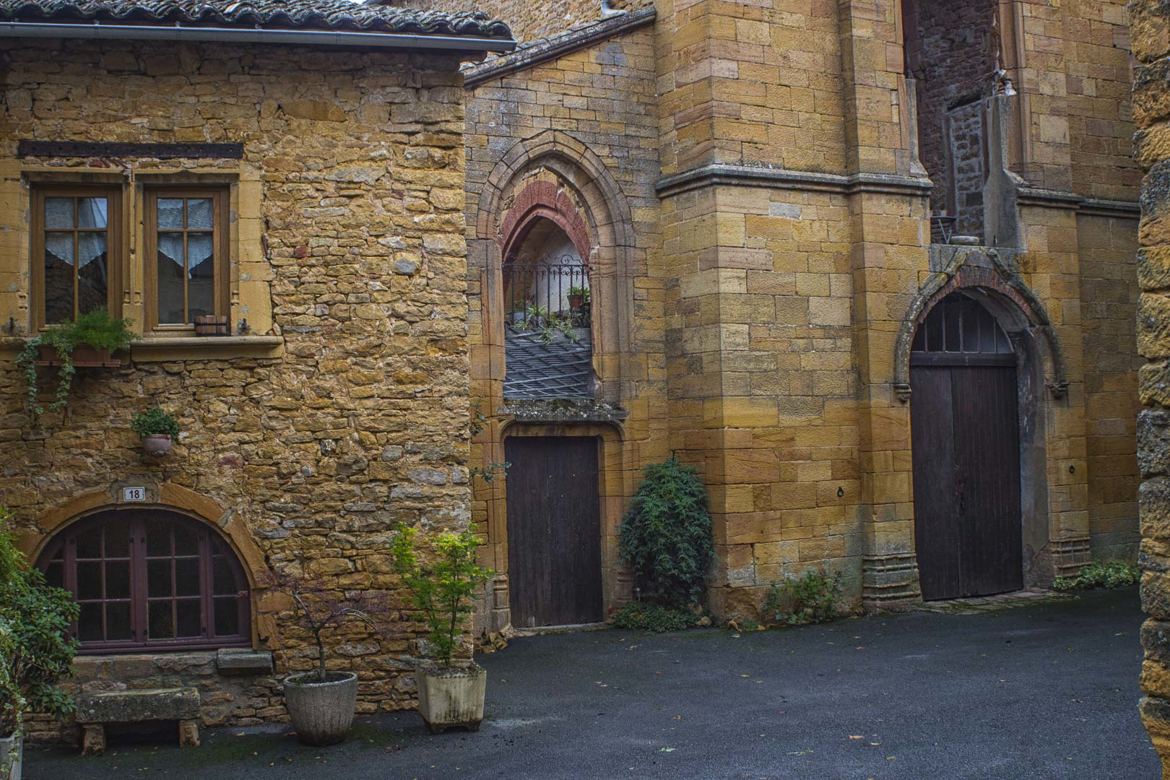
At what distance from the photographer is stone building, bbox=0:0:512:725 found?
27.9 ft

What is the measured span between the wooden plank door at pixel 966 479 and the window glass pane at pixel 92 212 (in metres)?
8.72

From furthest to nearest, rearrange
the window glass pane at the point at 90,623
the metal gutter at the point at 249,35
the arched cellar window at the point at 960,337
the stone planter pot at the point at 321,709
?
the arched cellar window at the point at 960,337 < the window glass pane at the point at 90,623 < the metal gutter at the point at 249,35 < the stone planter pot at the point at 321,709

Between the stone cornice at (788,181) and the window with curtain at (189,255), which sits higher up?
the stone cornice at (788,181)

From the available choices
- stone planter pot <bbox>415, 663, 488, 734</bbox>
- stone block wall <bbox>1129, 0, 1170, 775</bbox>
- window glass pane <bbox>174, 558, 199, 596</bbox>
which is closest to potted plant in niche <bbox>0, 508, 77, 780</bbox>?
window glass pane <bbox>174, 558, 199, 596</bbox>

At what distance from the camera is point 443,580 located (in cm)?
846

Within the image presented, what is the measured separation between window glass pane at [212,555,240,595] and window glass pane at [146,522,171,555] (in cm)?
34

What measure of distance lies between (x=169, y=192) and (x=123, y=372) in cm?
130

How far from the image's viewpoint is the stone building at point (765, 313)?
1262 centimetres

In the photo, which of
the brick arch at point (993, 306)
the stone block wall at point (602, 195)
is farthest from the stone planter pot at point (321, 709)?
the brick arch at point (993, 306)

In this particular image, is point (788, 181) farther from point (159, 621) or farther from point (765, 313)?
point (159, 621)

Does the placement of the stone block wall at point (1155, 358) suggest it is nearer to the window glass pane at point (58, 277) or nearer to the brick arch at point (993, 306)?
the window glass pane at point (58, 277)

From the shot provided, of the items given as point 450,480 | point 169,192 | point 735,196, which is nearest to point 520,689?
point 450,480

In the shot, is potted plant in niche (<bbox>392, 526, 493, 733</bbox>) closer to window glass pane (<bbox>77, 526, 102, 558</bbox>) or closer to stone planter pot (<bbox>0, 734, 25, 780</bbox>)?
window glass pane (<bbox>77, 526, 102, 558</bbox>)

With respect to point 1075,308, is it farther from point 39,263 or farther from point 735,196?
point 39,263
